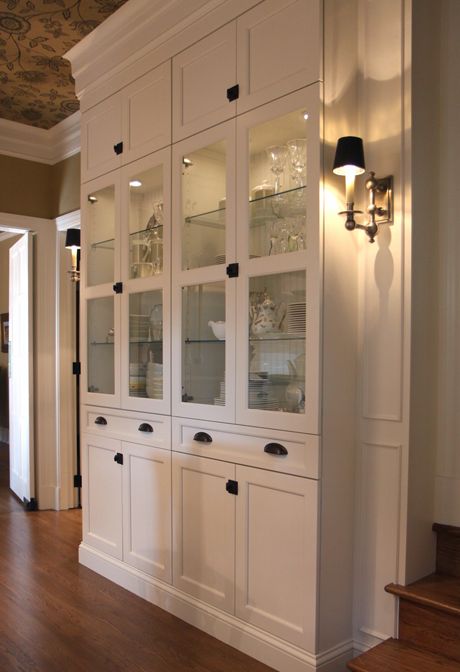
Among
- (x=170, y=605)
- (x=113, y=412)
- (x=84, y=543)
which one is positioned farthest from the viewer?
(x=84, y=543)

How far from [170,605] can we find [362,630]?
3.34 ft

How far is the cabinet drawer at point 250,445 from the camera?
7.37ft

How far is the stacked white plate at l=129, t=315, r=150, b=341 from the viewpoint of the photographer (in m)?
3.16

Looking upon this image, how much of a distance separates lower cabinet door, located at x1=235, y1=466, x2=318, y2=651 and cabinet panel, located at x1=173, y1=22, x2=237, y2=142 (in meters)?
1.63

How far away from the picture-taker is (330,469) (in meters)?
2.26

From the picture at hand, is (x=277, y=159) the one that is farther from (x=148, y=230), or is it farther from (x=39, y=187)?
(x=39, y=187)

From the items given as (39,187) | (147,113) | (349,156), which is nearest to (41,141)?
(39,187)

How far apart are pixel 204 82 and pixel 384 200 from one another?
1091mm

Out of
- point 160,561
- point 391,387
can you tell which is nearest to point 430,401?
point 391,387

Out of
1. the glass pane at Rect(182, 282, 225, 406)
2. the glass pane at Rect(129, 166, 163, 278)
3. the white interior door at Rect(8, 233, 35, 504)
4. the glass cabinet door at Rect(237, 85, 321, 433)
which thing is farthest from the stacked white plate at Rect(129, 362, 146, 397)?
the white interior door at Rect(8, 233, 35, 504)

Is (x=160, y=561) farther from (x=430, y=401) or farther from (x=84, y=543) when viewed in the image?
(x=430, y=401)

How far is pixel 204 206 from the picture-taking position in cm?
280

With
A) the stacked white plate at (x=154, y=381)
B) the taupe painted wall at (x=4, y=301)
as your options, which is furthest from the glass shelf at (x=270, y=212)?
the taupe painted wall at (x=4, y=301)

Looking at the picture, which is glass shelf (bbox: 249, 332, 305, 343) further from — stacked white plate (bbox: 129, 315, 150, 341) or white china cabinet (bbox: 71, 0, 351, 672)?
stacked white plate (bbox: 129, 315, 150, 341)
